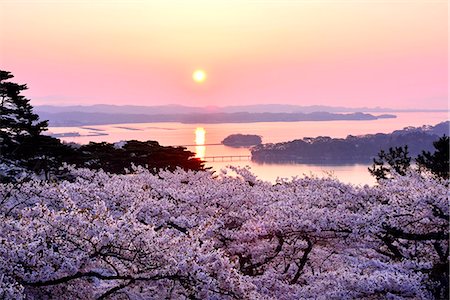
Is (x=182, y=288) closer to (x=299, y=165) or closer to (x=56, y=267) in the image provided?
(x=56, y=267)

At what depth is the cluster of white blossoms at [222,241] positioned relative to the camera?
20.3 feet

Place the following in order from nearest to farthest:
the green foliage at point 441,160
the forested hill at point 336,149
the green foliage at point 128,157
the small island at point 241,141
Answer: the green foliage at point 441,160 < the green foliage at point 128,157 < the forested hill at point 336,149 < the small island at point 241,141

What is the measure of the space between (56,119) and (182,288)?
541 feet

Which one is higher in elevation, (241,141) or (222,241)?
(241,141)

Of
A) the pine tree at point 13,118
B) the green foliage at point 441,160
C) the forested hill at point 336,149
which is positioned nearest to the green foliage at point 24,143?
the pine tree at point 13,118

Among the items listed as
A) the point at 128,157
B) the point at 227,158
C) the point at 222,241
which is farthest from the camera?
the point at 227,158

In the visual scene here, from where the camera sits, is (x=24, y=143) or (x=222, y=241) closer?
(x=222, y=241)

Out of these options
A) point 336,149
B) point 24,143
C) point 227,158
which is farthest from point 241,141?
point 24,143

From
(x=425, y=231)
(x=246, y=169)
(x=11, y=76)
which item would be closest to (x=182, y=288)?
(x=425, y=231)

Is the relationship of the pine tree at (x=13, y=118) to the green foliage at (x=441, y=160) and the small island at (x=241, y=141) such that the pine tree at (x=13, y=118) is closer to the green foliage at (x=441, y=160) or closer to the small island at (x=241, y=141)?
the green foliage at (x=441, y=160)

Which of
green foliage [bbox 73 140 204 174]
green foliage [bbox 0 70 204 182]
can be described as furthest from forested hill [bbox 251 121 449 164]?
green foliage [bbox 0 70 204 182]

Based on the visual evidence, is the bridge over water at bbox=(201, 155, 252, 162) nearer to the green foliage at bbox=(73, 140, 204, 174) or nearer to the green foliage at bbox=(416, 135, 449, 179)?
the green foliage at bbox=(73, 140, 204, 174)

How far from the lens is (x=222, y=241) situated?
12328 millimetres

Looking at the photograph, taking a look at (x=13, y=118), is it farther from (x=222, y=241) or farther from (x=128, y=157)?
(x=222, y=241)
